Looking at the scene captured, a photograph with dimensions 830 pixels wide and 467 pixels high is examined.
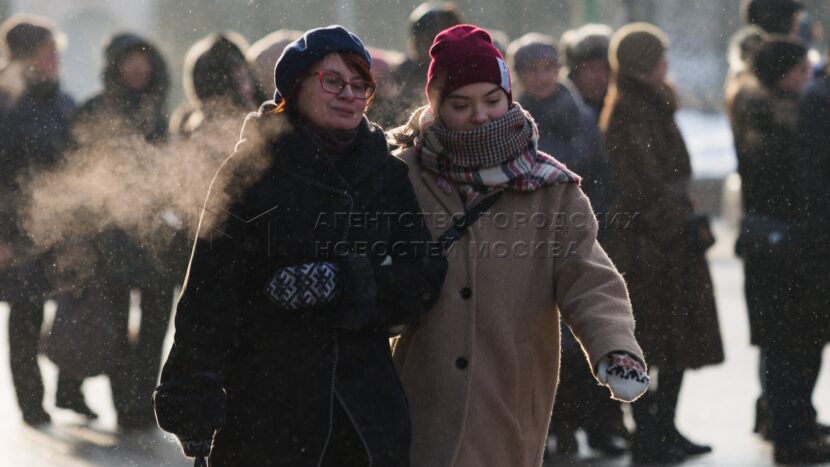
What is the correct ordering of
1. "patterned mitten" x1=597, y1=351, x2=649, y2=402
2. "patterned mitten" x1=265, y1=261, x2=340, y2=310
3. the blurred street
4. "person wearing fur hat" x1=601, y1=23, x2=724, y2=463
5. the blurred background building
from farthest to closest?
1. the blurred background building
2. "person wearing fur hat" x1=601, y1=23, x2=724, y2=463
3. the blurred street
4. "patterned mitten" x1=597, y1=351, x2=649, y2=402
5. "patterned mitten" x1=265, y1=261, x2=340, y2=310

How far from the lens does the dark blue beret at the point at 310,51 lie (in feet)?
13.3

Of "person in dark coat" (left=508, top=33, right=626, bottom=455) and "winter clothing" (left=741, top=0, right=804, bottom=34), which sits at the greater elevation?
"winter clothing" (left=741, top=0, right=804, bottom=34)

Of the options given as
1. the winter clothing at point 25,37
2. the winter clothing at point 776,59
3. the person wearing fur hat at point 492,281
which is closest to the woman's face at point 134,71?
the winter clothing at point 25,37

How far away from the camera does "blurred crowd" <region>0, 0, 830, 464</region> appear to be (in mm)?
7574

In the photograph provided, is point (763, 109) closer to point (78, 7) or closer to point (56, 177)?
point (56, 177)

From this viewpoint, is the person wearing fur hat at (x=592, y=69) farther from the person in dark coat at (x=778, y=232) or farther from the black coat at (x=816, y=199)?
the black coat at (x=816, y=199)

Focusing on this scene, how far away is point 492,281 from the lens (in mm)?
4293

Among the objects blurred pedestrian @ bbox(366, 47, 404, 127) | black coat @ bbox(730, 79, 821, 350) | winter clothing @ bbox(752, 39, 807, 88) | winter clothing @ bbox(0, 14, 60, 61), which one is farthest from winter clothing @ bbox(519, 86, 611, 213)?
winter clothing @ bbox(0, 14, 60, 61)

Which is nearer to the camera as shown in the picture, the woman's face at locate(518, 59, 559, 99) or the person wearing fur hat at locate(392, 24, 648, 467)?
the person wearing fur hat at locate(392, 24, 648, 467)

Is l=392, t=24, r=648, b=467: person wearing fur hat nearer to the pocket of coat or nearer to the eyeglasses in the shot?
the pocket of coat

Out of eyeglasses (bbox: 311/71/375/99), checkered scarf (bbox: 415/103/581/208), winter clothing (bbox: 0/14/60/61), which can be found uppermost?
winter clothing (bbox: 0/14/60/61)

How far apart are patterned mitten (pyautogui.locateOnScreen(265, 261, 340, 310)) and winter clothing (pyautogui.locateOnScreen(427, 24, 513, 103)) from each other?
0.75m

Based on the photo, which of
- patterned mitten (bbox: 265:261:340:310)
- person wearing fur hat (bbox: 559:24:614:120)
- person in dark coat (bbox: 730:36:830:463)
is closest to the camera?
patterned mitten (bbox: 265:261:340:310)

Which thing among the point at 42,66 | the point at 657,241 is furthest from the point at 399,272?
the point at 42,66
